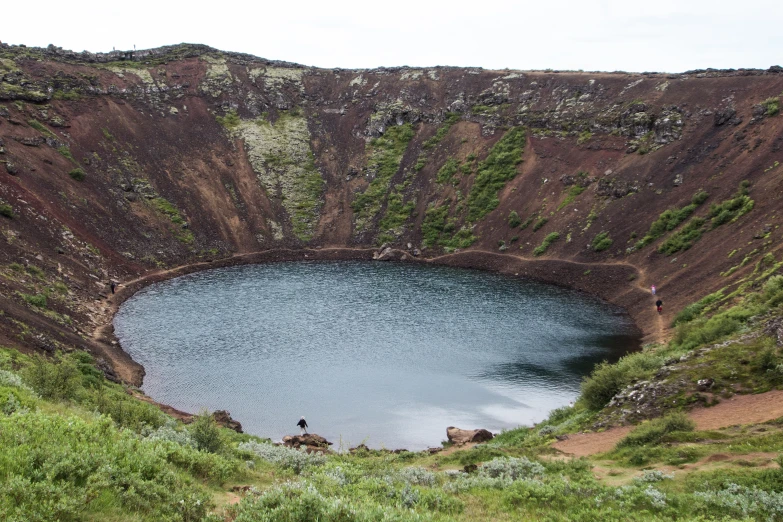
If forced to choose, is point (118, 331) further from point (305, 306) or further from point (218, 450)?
point (218, 450)

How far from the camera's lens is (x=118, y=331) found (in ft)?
160

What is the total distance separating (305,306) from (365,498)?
45033mm

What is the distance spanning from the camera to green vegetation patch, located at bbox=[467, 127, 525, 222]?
78.1m

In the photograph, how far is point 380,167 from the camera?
90688 mm

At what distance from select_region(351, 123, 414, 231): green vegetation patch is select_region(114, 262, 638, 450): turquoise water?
2050cm

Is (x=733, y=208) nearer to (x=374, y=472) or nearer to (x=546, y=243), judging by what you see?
(x=546, y=243)

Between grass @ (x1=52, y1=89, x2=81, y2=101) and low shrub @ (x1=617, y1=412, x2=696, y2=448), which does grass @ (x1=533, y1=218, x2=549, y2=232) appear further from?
grass @ (x1=52, y1=89, x2=81, y2=101)

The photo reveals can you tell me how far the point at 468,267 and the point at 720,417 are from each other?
4944 centimetres

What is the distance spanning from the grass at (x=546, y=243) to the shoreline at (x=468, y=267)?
1260 millimetres

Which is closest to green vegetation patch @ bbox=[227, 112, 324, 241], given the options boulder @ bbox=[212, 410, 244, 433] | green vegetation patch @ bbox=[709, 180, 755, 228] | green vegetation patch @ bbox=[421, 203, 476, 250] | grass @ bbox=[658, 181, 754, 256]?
green vegetation patch @ bbox=[421, 203, 476, 250]

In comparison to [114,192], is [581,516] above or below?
below

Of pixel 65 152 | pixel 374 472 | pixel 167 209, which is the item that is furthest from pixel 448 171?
pixel 374 472

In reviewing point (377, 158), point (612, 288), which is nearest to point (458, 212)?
point (377, 158)

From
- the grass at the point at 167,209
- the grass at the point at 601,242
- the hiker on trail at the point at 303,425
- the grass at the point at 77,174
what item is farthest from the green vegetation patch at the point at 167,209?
the grass at the point at 601,242
